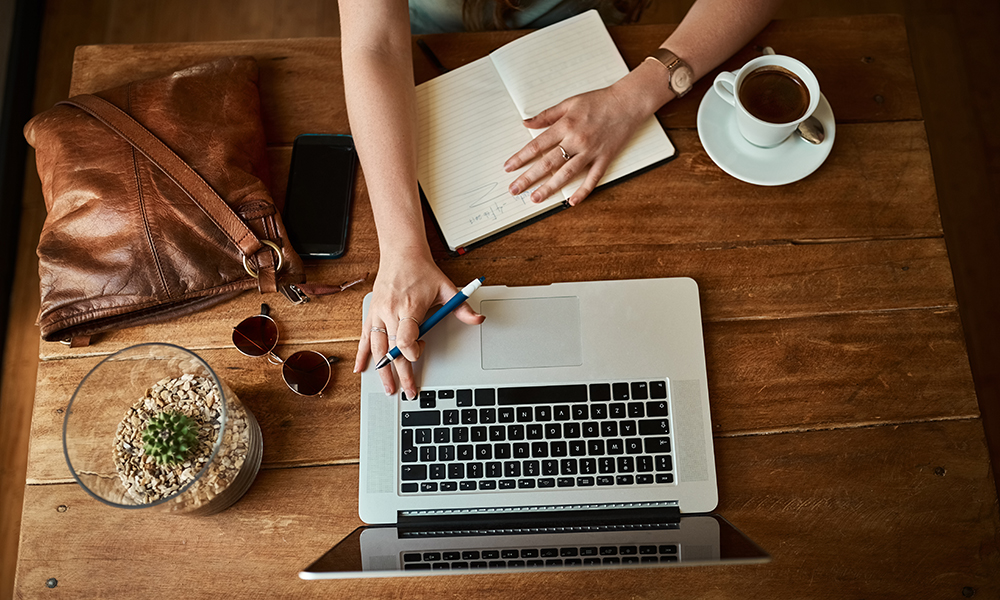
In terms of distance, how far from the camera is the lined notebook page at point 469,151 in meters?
1.04

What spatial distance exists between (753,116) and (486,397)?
57 cm

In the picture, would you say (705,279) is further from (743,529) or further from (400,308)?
(400,308)

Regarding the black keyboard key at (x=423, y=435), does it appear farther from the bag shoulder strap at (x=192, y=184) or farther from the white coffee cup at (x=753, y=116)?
the white coffee cup at (x=753, y=116)

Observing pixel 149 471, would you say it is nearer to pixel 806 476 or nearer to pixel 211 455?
pixel 211 455

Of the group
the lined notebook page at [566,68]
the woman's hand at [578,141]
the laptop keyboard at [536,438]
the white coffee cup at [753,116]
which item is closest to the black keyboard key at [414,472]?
the laptop keyboard at [536,438]

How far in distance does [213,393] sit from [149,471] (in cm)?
13

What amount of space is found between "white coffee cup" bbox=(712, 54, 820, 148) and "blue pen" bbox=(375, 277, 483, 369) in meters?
0.47

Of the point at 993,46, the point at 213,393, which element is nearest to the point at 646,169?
the point at 213,393

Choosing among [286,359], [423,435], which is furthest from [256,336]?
[423,435]

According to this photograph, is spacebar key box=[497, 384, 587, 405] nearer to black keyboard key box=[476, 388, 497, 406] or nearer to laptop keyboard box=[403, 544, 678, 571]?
black keyboard key box=[476, 388, 497, 406]

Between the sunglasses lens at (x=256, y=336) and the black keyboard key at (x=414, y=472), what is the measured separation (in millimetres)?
285

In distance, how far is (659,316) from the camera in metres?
1.00

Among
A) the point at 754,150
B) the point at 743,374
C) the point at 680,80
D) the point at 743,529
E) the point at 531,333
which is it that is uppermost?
the point at 680,80

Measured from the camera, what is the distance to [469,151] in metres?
1.08
